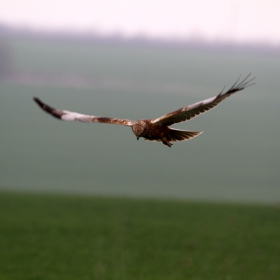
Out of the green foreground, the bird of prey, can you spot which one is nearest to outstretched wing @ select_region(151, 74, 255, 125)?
the bird of prey

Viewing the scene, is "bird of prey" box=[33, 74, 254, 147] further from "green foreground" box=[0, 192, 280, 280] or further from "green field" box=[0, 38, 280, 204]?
"green field" box=[0, 38, 280, 204]

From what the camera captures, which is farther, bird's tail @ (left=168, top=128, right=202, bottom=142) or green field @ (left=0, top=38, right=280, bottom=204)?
green field @ (left=0, top=38, right=280, bottom=204)

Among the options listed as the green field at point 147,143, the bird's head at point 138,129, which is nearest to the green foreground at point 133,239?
the green field at point 147,143

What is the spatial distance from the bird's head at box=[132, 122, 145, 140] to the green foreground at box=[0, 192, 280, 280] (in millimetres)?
23964

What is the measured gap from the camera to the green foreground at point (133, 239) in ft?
90.1

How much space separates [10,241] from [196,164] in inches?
779

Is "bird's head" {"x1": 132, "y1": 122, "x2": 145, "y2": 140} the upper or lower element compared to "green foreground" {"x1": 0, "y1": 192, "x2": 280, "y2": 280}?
upper

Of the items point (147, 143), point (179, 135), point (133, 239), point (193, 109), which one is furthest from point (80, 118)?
point (147, 143)

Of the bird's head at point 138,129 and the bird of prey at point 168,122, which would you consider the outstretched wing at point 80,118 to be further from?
the bird's head at point 138,129

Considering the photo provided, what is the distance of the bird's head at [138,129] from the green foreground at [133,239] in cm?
2396

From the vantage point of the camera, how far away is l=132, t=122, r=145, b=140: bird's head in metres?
3.08

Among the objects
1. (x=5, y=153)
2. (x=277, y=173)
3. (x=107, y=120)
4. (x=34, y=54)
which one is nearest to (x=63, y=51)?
(x=34, y=54)

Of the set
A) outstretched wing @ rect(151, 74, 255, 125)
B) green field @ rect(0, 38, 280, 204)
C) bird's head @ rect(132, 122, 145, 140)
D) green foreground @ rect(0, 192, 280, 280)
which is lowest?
green foreground @ rect(0, 192, 280, 280)

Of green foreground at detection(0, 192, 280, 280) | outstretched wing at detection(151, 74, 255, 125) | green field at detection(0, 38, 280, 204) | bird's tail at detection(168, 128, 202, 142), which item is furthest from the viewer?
green field at detection(0, 38, 280, 204)
